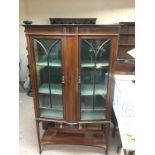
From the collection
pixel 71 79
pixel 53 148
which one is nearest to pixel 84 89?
pixel 71 79

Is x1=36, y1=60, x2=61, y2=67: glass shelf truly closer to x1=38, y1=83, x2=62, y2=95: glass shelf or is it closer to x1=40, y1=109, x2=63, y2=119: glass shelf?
x1=38, y1=83, x2=62, y2=95: glass shelf

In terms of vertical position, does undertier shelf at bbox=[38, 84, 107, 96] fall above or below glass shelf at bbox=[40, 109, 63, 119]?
above

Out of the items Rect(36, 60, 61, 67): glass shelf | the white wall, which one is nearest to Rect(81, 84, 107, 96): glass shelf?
Rect(36, 60, 61, 67): glass shelf

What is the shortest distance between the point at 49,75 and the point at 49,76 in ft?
0.04

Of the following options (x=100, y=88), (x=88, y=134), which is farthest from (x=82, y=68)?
(x=88, y=134)

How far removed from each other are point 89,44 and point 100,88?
51 cm

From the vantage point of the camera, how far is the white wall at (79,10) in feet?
13.0

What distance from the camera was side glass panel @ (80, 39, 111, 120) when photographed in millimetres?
1730

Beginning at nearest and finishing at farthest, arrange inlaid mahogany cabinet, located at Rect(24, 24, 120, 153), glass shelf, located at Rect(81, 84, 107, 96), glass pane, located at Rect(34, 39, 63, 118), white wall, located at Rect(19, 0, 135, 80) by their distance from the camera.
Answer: inlaid mahogany cabinet, located at Rect(24, 24, 120, 153)
glass pane, located at Rect(34, 39, 63, 118)
glass shelf, located at Rect(81, 84, 107, 96)
white wall, located at Rect(19, 0, 135, 80)

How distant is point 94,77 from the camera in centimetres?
189

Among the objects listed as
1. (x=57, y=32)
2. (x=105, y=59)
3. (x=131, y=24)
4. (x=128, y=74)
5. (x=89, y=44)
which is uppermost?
(x=131, y=24)

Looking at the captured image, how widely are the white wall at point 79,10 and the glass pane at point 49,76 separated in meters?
2.40

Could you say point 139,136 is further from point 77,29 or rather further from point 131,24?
point 131,24

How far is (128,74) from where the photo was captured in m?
2.07
